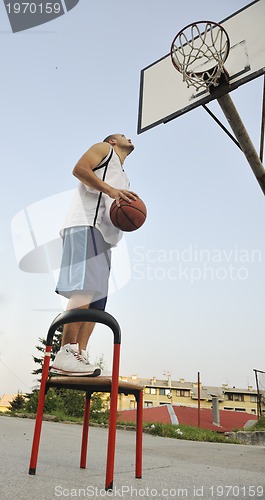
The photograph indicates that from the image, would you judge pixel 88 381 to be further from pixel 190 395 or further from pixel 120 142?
pixel 190 395

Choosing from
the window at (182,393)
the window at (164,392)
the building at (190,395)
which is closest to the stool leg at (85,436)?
the building at (190,395)

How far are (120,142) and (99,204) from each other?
533 mm

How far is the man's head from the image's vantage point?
97.4 inches

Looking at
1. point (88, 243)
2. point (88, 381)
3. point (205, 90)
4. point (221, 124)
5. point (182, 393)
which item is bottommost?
point (88, 381)

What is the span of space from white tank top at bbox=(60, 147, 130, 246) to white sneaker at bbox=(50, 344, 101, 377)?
2.07ft

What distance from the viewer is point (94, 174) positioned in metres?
2.14

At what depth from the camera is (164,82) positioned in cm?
389

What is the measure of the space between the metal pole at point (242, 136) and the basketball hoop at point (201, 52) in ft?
0.66

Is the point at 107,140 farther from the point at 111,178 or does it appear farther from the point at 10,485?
the point at 10,485

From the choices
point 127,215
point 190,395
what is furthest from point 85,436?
point 190,395

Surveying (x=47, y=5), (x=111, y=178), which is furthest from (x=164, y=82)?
(x=111, y=178)

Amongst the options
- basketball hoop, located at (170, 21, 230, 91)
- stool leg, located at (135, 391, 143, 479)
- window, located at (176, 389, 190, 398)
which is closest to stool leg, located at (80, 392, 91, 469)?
stool leg, located at (135, 391, 143, 479)

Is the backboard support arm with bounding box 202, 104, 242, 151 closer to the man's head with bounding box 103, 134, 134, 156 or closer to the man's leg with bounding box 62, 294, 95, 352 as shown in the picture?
the man's head with bounding box 103, 134, 134, 156

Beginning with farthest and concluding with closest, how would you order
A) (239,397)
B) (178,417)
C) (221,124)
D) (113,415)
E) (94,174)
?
(239,397)
(178,417)
(221,124)
(94,174)
(113,415)
